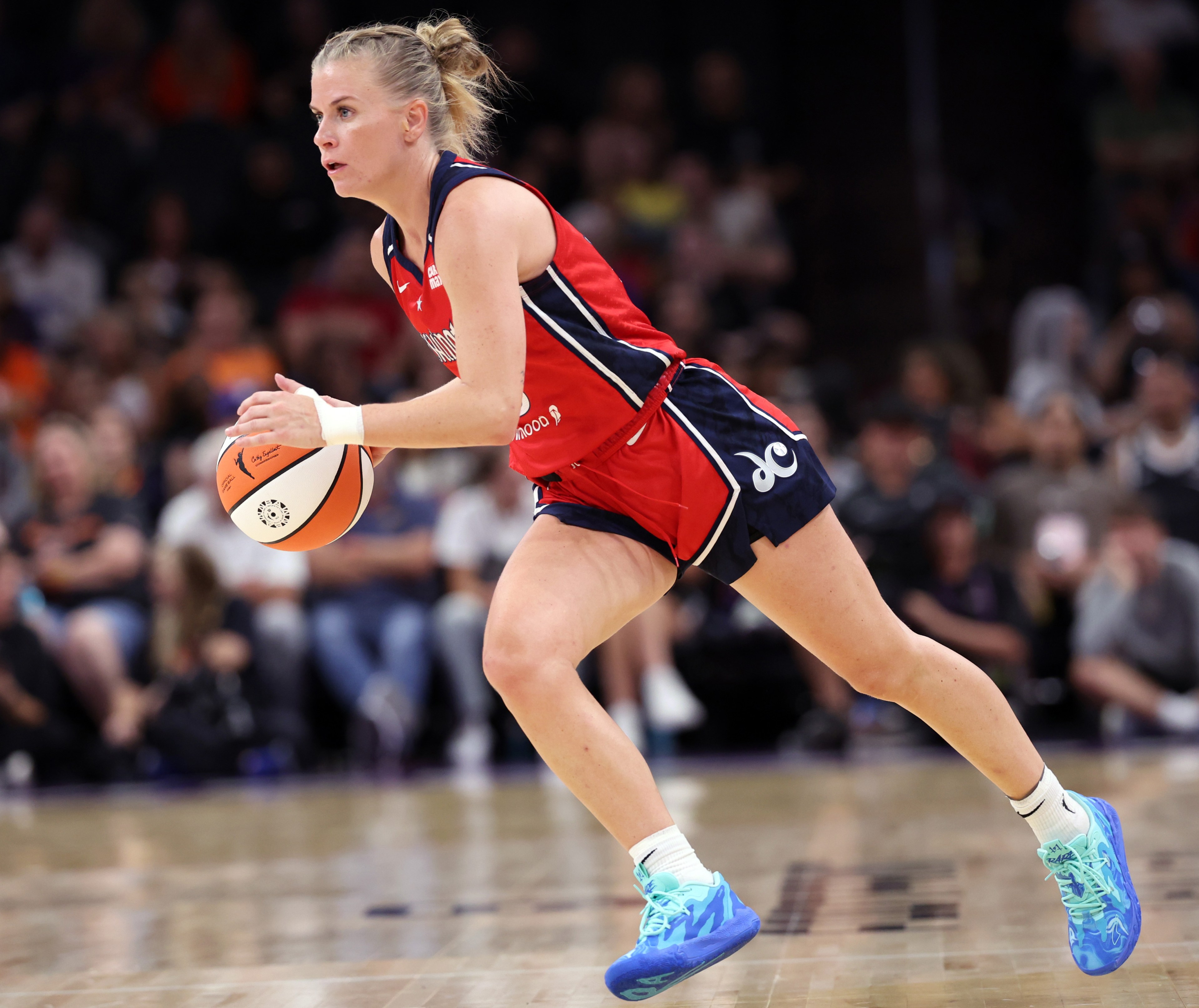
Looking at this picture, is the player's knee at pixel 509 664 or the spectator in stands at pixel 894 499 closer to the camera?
the player's knee at pixel 509 664

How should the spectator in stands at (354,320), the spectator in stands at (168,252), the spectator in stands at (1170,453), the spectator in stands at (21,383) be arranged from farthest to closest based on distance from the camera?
the spectator in stands at (168,252) → the spectator in stands at (21,383) → the spectator in stands at (354,320) → the spectator in stands at (1170,453)

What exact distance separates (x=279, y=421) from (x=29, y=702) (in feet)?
17.7

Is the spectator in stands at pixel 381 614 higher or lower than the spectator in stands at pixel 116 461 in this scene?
lower

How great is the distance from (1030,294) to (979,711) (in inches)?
314

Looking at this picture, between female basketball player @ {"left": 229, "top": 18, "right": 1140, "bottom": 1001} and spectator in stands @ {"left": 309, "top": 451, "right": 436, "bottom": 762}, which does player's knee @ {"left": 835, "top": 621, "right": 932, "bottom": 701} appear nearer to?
female basketball player @ {"left": 229, "top": 18, "right": 1140, "bottom": 1001}

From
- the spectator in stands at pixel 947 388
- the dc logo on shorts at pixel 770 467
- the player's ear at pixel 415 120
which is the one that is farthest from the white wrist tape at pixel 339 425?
the spectator in stands at pixel 947 388

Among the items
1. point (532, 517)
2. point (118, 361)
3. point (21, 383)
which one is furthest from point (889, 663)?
point (21, 383)

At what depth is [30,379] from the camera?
9367 mm

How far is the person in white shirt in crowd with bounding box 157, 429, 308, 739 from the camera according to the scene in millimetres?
7637

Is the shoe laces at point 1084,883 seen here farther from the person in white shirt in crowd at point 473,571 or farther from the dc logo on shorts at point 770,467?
the person in white shirt in crowd at point 473,571

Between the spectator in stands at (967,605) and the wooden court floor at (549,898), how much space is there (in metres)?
0.96

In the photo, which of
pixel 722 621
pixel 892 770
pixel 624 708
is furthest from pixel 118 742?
pixel 892 770

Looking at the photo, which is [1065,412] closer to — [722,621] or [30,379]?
[722,621]

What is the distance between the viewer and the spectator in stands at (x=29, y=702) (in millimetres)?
7477
